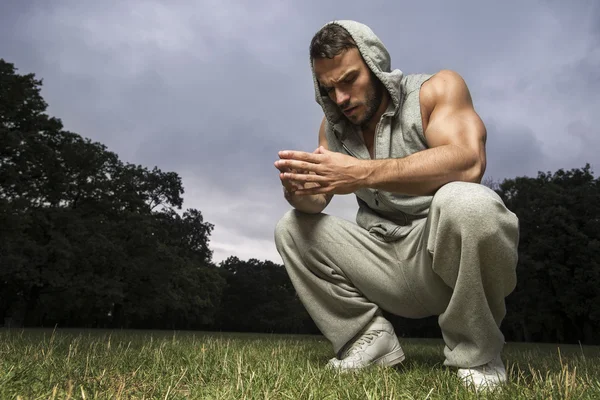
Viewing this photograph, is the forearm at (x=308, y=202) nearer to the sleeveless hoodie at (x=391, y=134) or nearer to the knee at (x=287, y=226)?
the knee at (x=287, y=226)

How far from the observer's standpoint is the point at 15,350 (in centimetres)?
340

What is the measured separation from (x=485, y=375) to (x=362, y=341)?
0.86 m

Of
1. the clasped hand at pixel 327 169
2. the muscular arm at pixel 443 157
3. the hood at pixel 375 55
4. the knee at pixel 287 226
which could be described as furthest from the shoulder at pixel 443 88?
the knee at pixel 287 226

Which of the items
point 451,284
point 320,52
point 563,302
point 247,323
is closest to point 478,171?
point 451,284

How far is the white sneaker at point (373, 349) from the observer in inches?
128

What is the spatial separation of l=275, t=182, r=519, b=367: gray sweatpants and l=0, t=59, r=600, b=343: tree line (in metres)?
17.0

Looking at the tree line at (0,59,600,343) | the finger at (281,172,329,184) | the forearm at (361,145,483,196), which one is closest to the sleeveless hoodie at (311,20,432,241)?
the forearm at (361,145,483,196)

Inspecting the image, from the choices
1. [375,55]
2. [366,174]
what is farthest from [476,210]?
[375,55]

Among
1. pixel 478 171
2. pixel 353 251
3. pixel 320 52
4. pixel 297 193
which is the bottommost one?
pixel 353 251

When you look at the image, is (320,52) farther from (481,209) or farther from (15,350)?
(15,350)

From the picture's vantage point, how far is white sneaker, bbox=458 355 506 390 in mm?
2535

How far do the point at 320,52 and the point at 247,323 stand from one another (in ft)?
172

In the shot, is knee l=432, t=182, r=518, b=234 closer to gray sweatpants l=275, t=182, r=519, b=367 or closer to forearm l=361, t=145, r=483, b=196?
gray sweatpants l=275, t=182, r=519, b=367

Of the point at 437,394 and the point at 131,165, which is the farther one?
the point at 131,165
